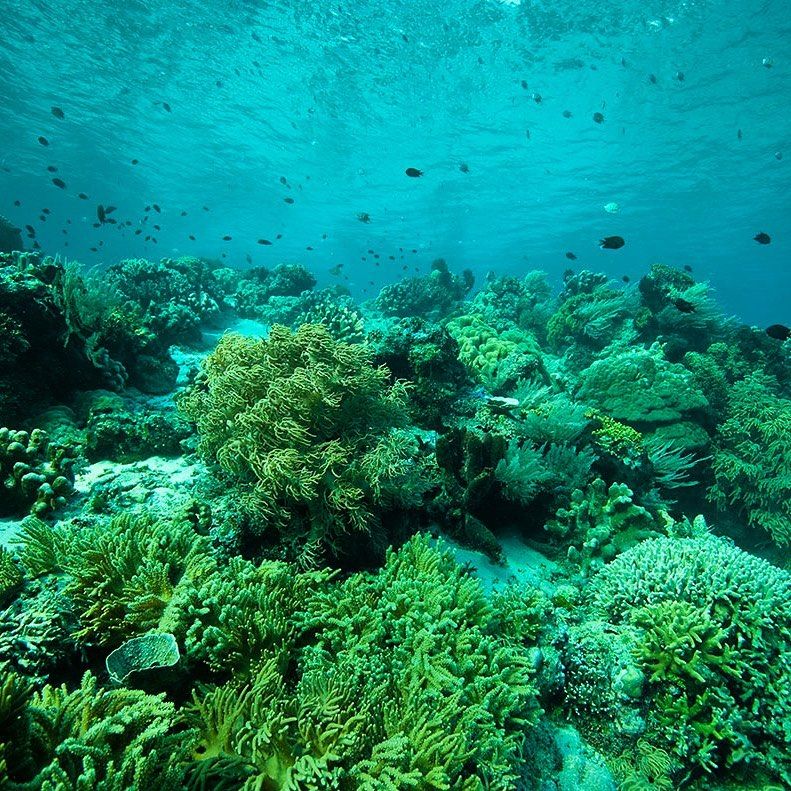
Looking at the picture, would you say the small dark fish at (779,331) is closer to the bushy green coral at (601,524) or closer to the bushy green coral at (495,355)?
the bushy green coral at (495,355)

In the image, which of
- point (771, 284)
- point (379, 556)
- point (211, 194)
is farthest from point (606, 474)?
point (771, 284)

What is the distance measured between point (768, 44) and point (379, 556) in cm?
3211

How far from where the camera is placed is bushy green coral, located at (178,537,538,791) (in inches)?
92.7

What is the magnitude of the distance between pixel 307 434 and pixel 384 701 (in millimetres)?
2298

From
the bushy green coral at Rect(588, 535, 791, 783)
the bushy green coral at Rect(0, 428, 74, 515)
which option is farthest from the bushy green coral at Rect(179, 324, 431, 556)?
the bushy green coral at Rect(588, 535, 791, 783)

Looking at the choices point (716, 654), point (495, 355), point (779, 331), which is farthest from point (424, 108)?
point (716, 654)

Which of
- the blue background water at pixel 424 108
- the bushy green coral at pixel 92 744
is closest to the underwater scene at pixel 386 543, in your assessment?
the bushy green coral at pixel 92 744

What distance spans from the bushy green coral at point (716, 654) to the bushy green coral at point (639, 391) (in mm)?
5429

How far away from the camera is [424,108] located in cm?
3300

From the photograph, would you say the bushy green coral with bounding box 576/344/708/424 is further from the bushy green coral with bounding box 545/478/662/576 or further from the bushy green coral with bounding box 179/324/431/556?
the bushy green coral with bounding box 179/324/431/556

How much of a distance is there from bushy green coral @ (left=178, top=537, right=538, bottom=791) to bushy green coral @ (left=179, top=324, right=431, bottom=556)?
83 cm

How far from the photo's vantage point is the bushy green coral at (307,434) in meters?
4.01

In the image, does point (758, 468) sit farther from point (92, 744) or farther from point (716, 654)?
point (92, 744)

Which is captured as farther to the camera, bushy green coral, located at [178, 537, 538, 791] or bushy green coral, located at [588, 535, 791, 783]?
bushy green coral, located at [588, 535, 791, 783]
